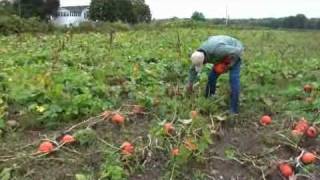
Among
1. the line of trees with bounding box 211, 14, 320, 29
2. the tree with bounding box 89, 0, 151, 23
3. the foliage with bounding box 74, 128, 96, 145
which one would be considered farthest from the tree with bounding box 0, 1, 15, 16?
the foliage with bounding box 74, 128, 96, 145

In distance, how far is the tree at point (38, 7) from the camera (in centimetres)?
4281

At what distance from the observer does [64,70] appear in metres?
6.62

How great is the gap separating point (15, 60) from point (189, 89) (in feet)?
11.4

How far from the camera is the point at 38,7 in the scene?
45094 millimetres

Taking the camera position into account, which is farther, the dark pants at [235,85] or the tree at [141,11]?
the tree at [141,11]

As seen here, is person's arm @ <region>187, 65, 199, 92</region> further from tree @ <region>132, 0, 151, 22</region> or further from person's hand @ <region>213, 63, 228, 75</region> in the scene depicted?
tree @ <region>132, 0, 151, 22</region>

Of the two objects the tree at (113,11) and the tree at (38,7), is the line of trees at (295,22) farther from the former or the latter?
the tree at (38,7)

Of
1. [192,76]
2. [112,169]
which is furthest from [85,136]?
[192,76]

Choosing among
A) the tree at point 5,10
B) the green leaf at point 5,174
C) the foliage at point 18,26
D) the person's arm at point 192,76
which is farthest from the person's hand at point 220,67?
the tree at point 5,10

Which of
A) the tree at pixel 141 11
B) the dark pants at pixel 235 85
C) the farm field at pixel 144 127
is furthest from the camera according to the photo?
the tree at pixel 141 11

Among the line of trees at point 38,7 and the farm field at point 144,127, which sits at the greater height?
the line of trees at point 38,7

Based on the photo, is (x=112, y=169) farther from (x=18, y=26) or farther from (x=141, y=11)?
(x=141, y=11)

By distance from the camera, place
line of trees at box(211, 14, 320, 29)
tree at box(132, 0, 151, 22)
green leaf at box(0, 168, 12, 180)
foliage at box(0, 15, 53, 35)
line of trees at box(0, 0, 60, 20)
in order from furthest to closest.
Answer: tree at box(132, 0, 151, 22)
line of trees at box(0, 0, 60, 20)
line of trees at box(211, 14, 320, 29)
foliage at box(0, 15, 53, 35)
green leaf at box(0, 168, 12, 180)

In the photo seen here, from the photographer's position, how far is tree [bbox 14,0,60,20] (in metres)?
42.8
